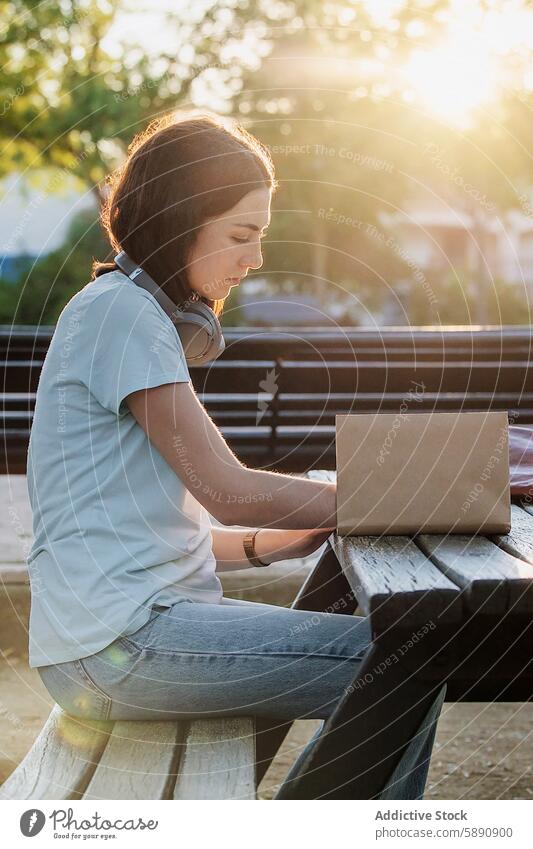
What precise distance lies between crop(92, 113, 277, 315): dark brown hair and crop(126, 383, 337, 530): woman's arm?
0.98ft

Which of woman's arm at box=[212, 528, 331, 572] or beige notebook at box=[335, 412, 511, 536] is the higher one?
beige notebook at box=[335, 412, 511, 536]

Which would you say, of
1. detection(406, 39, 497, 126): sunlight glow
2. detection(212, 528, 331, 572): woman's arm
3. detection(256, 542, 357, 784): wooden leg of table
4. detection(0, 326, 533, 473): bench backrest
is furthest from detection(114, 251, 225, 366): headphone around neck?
detection(406, 39, 497, 126): sunlight glow

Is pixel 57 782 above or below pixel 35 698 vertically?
above

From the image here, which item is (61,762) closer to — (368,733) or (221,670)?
(221,670)

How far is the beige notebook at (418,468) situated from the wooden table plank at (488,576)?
8cm

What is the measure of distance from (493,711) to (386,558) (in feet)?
6.76

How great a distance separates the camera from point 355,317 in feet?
71.6

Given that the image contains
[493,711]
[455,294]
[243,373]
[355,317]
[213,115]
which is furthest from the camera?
[455,294]

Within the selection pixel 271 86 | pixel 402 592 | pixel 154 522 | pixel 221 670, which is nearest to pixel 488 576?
pixel 402 592

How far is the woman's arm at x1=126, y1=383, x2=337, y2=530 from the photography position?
5.80ft

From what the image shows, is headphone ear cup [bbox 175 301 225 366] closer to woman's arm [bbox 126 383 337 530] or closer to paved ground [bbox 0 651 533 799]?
woman's arm [bbox 126 383 337 530]

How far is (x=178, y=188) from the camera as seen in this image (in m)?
1.92
